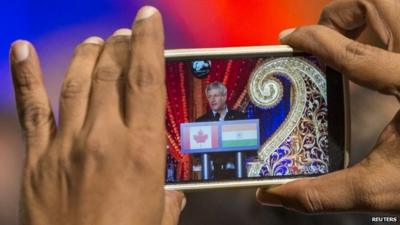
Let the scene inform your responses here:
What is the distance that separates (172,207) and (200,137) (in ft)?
0.27

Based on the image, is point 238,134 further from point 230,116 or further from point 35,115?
point 35,115

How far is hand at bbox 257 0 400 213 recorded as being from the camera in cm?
48

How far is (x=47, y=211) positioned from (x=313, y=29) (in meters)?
0.29

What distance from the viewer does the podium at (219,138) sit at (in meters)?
0.52

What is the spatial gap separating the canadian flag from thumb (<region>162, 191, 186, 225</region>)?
0.05m

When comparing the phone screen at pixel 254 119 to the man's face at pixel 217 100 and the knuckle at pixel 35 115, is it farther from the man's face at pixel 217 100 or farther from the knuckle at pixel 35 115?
the knuckle at pixel 35 115

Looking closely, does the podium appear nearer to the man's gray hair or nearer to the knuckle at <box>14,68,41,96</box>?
the man's gray hair

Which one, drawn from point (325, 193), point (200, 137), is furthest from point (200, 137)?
point (325, 193)

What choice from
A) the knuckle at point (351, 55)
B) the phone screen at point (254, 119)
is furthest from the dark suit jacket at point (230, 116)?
the knuckle at point (351, 55)

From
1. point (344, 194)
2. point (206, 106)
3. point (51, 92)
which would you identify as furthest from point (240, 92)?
point (51, 92)

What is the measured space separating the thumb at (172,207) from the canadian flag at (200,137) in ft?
0.16

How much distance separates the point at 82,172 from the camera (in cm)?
38

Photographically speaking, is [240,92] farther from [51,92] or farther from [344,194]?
[51,92]

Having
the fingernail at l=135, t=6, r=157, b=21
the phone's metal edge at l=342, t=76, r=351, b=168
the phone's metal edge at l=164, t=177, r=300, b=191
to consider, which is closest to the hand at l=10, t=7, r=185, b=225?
the fingernail at l=135, t=6, r=157, b=21
